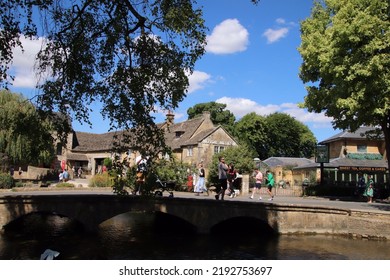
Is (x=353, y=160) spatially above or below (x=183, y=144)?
below

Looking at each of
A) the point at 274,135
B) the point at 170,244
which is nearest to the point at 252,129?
the point at 274,135

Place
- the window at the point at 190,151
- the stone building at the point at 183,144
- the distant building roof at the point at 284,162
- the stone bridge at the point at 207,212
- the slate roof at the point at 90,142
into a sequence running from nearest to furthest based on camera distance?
the stone bridge at the point at 207,212 → the stone building at the point at 183,144 → the window at the point at 190,151 → the slate roof at the point at 90,142 → the distant building roof at the point at 284,162

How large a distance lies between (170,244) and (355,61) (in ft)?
50.6

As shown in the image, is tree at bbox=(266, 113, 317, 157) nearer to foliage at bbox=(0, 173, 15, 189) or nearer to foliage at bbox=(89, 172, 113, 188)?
foliage at bbox=(89, 172, 113, 188)

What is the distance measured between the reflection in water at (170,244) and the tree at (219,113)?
53080mm

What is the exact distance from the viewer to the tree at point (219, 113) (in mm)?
73438

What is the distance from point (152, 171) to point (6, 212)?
747cm

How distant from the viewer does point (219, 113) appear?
74.0 metres

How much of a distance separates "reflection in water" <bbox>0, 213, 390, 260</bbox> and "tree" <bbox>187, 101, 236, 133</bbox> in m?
53.1

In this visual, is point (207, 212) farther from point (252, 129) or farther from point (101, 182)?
point (252, 129)

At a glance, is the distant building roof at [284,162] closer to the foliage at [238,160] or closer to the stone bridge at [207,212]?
the foliage at [238,160]

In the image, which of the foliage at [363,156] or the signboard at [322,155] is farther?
the foliage at [363,156]

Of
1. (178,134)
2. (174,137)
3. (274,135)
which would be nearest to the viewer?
(178,134)

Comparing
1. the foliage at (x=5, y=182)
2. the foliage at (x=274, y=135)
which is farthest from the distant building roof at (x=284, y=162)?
the foliage at (x=5, y=182)
